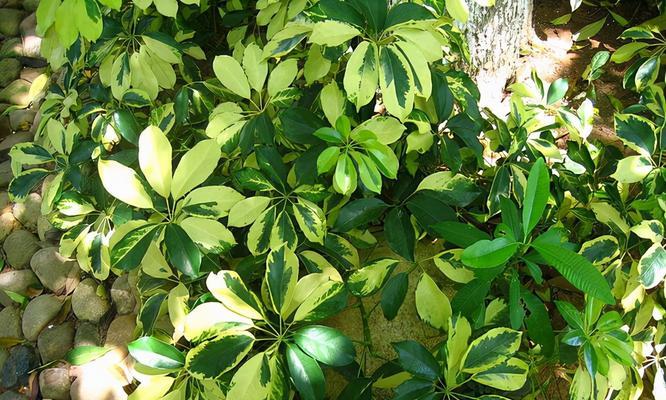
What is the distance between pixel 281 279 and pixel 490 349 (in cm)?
39

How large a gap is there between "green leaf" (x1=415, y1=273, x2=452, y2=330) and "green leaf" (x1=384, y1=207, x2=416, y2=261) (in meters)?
0.07

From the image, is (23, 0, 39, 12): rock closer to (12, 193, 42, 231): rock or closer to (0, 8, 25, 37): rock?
(0, 8, 25, 37): rock

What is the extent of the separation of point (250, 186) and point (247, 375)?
39 cm

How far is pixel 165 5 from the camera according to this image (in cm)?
A: 140

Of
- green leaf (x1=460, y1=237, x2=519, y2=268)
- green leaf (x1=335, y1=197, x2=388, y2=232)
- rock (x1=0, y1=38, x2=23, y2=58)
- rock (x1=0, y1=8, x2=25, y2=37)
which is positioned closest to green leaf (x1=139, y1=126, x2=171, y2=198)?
green leaf (x1=335, y1=197, x2=388, y2=232)

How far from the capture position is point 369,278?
4.19ft

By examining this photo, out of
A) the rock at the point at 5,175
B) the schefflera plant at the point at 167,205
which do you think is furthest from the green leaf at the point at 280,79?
the rock at the point at 5,175

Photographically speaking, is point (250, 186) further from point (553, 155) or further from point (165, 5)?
point (553, 155)

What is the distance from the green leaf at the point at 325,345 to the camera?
1087 millimetres

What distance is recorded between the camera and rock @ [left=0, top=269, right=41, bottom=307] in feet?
6.41

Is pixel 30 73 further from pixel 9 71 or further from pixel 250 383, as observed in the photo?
pixel 250 383

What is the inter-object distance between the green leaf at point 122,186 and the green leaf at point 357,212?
38 cm

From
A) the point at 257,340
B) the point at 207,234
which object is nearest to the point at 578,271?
the point at 257,340

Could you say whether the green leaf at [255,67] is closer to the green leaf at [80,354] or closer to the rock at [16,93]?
the green leaf at [80,354]
